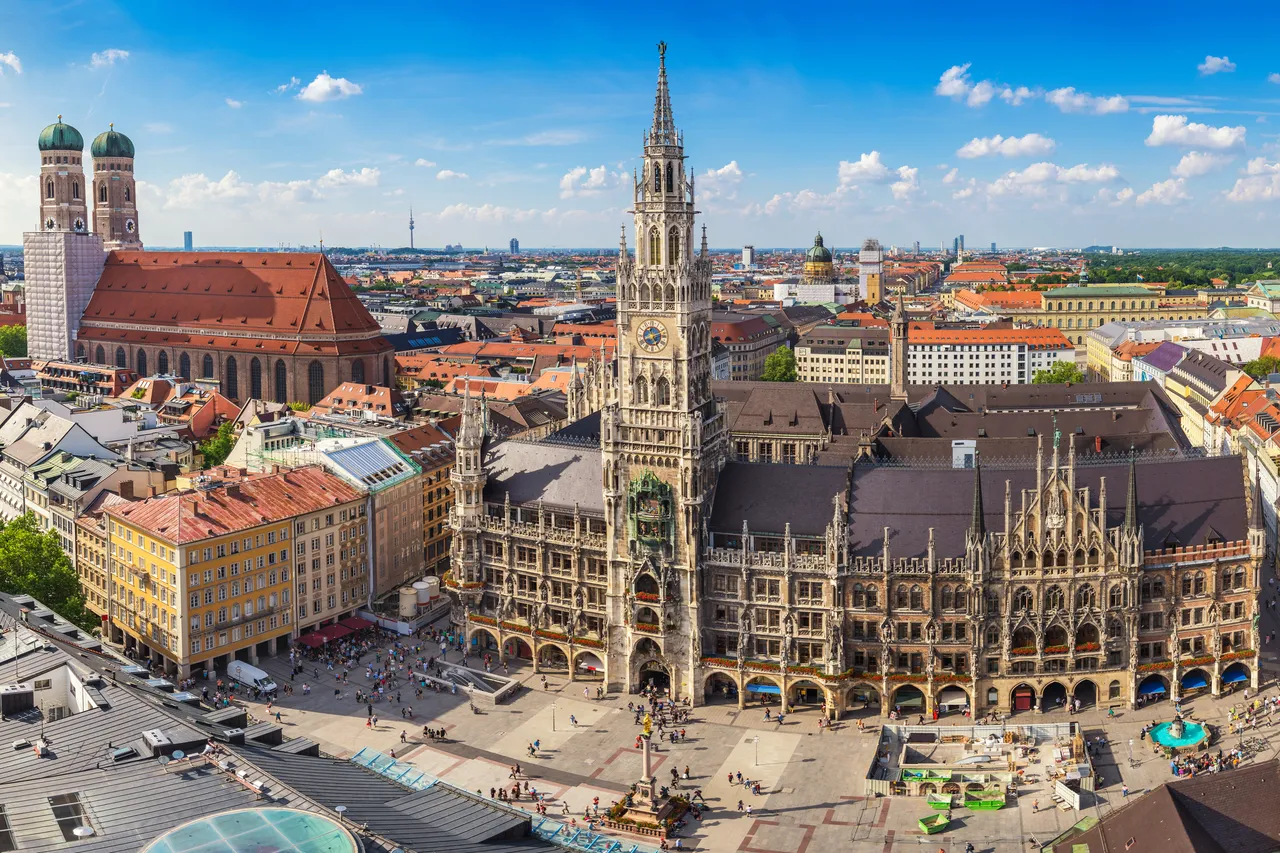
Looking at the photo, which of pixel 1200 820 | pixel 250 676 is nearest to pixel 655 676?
pixel 250 676

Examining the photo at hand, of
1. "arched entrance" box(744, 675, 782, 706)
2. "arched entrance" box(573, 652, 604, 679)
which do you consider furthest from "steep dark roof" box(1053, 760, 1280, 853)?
"arched entrance" box(573, 652, 604, 679)

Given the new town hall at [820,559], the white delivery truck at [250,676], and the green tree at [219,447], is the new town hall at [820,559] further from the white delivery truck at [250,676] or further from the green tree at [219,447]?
the green tree at [219,447]

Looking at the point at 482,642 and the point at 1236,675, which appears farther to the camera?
the point at 482,642

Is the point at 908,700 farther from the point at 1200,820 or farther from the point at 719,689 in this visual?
the point at 1200,820

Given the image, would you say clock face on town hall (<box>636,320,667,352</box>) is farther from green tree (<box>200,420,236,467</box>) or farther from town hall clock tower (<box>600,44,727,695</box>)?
green tree (<box>200,420,236,467</box>)

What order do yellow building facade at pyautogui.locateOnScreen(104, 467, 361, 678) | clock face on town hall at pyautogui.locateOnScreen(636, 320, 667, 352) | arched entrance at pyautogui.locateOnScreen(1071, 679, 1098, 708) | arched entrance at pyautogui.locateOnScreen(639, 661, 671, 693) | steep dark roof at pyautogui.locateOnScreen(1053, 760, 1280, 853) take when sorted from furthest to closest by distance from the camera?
1. yellow building facade at pyautogui.locateOnScreen(104, 467, 361, 678)
2. arched entrance at pyautogui.locateOnScreen(639, 661, 671, 693)
3. clock face on town hall at pyautogui.locateOnScreen(636, 320, 667, 352)
4. arched entrance at pyautogui.locateOnScreen(1071, 679, 1098, 708)
5. steep dark roof at pyautogui.locateOnScreen(1053, 760, 1280, 853)

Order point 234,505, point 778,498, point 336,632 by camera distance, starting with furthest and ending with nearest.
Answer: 1. point 336,632
2. point 234,505
3. point 778,498
